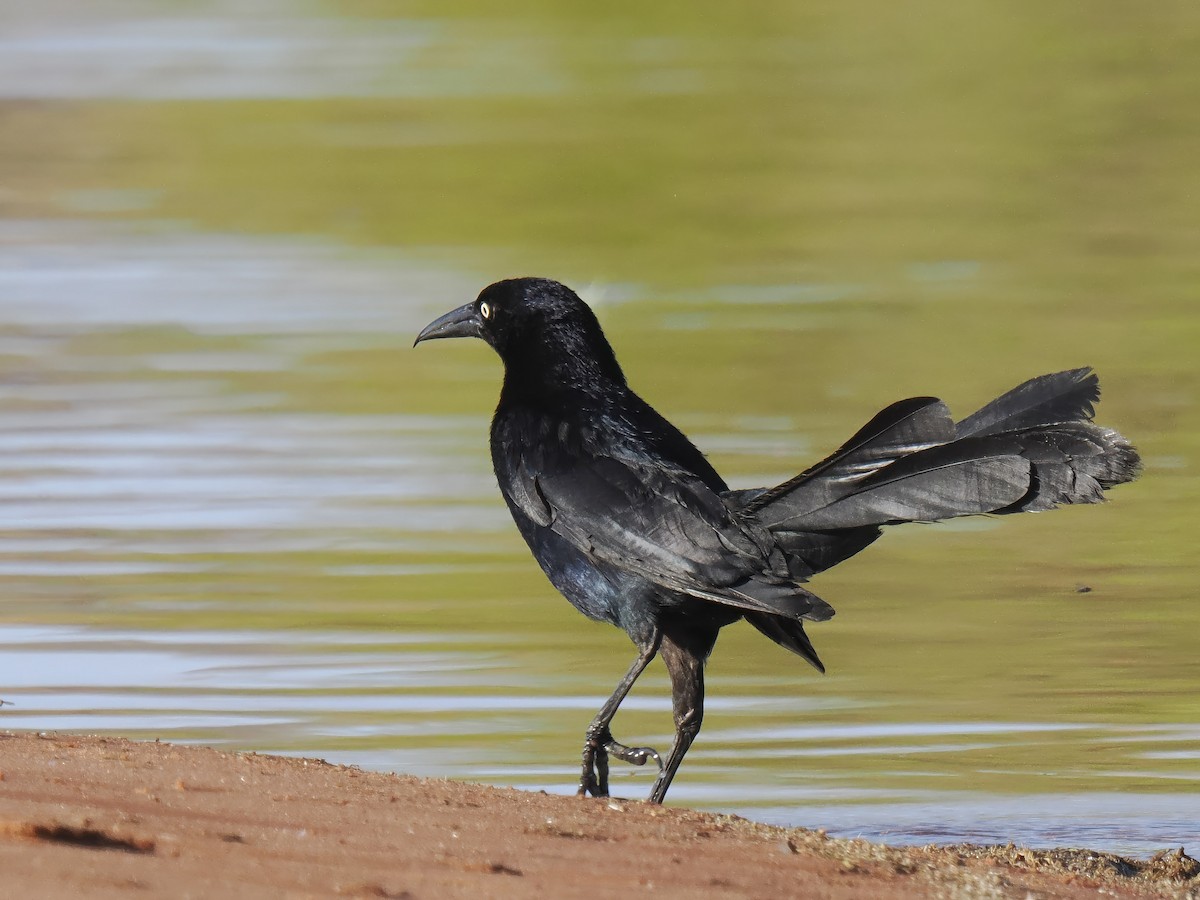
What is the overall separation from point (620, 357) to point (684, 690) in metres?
6.86

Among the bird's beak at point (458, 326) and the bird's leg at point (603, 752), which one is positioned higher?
the bird's beak at point (458, 326)

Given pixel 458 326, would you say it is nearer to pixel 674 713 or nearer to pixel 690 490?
pixel 690 490

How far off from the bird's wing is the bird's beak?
992mm

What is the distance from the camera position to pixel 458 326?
7.85 meters

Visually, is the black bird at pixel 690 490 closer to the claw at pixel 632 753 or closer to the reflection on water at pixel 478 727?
the claw at pixel 632 753

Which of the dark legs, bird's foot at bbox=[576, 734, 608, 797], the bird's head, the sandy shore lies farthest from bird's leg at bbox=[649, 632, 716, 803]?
the bird's head

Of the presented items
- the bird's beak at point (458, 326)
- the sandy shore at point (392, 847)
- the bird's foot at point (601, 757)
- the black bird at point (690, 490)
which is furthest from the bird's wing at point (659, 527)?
the bird's beak at point (458, 326)

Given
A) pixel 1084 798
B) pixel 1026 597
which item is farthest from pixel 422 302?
pixel 1084 798

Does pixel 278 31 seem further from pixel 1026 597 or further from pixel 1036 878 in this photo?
pixel 1036 878

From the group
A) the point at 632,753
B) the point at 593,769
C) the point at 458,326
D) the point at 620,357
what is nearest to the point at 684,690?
the point at 632,753

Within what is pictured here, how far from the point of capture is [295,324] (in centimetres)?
1454

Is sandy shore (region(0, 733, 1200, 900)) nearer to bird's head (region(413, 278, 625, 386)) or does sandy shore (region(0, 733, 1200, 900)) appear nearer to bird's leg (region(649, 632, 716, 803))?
bird's leg (region(649, 632, 716, 803))

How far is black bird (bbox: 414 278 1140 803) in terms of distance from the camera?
574 cm

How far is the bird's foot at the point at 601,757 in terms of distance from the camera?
638 centimetres
